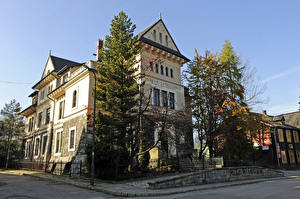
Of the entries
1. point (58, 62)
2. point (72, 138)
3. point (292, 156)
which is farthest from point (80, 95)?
point (292, 156)

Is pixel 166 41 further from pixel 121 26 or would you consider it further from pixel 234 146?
pixel 234 146

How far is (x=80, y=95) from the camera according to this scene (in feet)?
78.2

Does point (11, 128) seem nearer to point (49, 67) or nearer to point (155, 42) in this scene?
point (49, 67)

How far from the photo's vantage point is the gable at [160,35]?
86.7 ft

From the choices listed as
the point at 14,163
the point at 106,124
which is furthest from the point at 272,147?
the point at 14,163

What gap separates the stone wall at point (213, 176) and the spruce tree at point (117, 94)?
4.19 meters

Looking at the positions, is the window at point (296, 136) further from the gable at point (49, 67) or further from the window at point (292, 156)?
the gable at point (49, 67)

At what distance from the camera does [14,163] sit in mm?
34906

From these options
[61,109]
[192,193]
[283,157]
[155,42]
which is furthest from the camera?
[283,157]

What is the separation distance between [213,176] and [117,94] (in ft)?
32.0

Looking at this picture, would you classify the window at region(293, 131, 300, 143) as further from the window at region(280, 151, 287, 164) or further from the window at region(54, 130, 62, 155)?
the window at region(54, 130, 62, 155)

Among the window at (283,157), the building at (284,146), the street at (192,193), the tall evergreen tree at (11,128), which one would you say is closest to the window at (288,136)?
the building at (284,146)

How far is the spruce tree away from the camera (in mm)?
16641

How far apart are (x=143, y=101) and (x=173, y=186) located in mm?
7675
